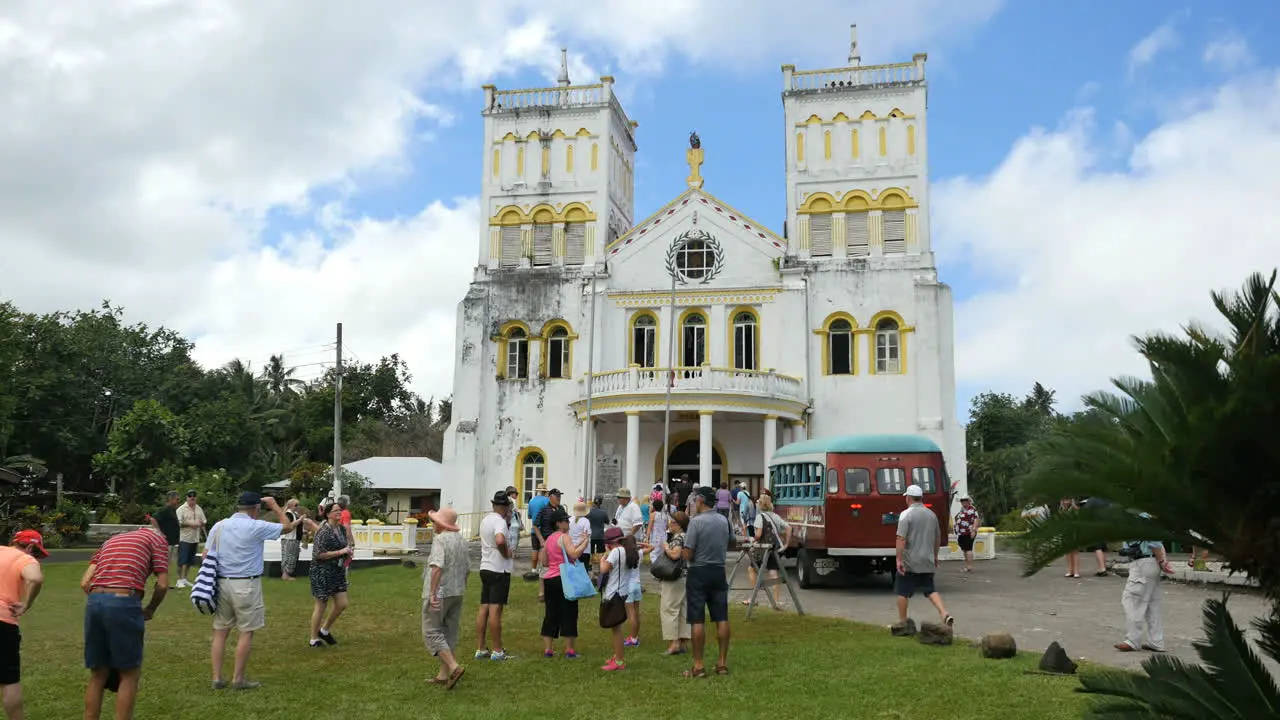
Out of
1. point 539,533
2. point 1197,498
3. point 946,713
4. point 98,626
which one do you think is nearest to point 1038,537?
point 1197,498

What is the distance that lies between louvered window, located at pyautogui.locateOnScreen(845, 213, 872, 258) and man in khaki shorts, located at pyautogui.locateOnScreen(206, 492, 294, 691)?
78.3 ft

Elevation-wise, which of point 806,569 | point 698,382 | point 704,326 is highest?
point 704,326

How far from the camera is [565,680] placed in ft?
28.9

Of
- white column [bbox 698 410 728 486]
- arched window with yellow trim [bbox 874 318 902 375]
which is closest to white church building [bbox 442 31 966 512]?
arched window with yellow trim [bbox 874 318 902 375]

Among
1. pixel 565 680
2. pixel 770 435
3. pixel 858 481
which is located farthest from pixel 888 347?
pixel 565 680

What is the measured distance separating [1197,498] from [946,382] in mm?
24899

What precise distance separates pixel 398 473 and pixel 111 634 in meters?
38.9

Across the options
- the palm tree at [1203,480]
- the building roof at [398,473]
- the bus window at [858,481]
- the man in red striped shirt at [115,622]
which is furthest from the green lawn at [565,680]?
the building roof at [398,473]

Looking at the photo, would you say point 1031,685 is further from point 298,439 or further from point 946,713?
point 298,439

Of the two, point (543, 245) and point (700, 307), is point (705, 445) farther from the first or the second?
point (543, 245)

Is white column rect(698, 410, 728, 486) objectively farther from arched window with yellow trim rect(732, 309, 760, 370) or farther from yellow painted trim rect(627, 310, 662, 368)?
yellow painted trim rect(627, 310, 662, 368)

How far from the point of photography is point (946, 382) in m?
28.6

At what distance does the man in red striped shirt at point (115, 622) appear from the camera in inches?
261

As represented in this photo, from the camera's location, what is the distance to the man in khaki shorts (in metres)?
8.41
